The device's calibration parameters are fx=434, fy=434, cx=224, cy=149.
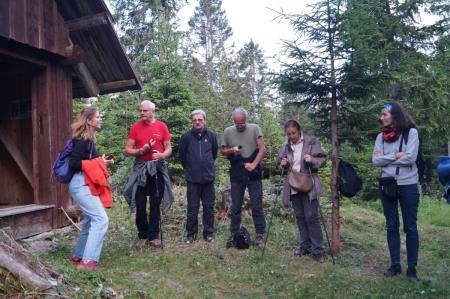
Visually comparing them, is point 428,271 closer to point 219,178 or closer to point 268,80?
point 268,80

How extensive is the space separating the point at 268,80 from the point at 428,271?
10.9 ft

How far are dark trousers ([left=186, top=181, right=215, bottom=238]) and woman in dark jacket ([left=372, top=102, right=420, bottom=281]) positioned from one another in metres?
2.52

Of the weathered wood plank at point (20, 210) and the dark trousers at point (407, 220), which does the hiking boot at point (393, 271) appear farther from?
the weathered wood plank at point (20, 210)

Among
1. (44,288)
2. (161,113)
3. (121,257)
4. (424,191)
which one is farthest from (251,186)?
(424,191)

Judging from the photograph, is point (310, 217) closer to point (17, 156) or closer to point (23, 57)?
point (23, 57)

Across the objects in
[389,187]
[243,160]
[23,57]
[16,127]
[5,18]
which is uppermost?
[5,18]

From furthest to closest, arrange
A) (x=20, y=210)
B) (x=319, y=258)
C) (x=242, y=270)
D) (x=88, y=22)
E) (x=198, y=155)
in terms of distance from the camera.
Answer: (x=88, y=22) < (x=198, y=155) < (x=20, y=210) < (x=319, y=258) < (x=242, y=270)

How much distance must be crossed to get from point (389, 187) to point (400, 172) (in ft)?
0.69

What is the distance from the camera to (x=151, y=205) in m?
6.18

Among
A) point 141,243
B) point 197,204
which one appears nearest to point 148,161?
point 197,204

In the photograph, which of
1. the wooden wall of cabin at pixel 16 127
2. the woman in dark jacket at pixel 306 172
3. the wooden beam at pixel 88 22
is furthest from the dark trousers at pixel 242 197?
the wooden wall of cabin at pixel 16 127

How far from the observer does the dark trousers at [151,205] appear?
6.05 m

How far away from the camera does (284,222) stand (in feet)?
27.1

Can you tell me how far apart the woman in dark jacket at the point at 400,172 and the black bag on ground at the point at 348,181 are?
2.04ft
